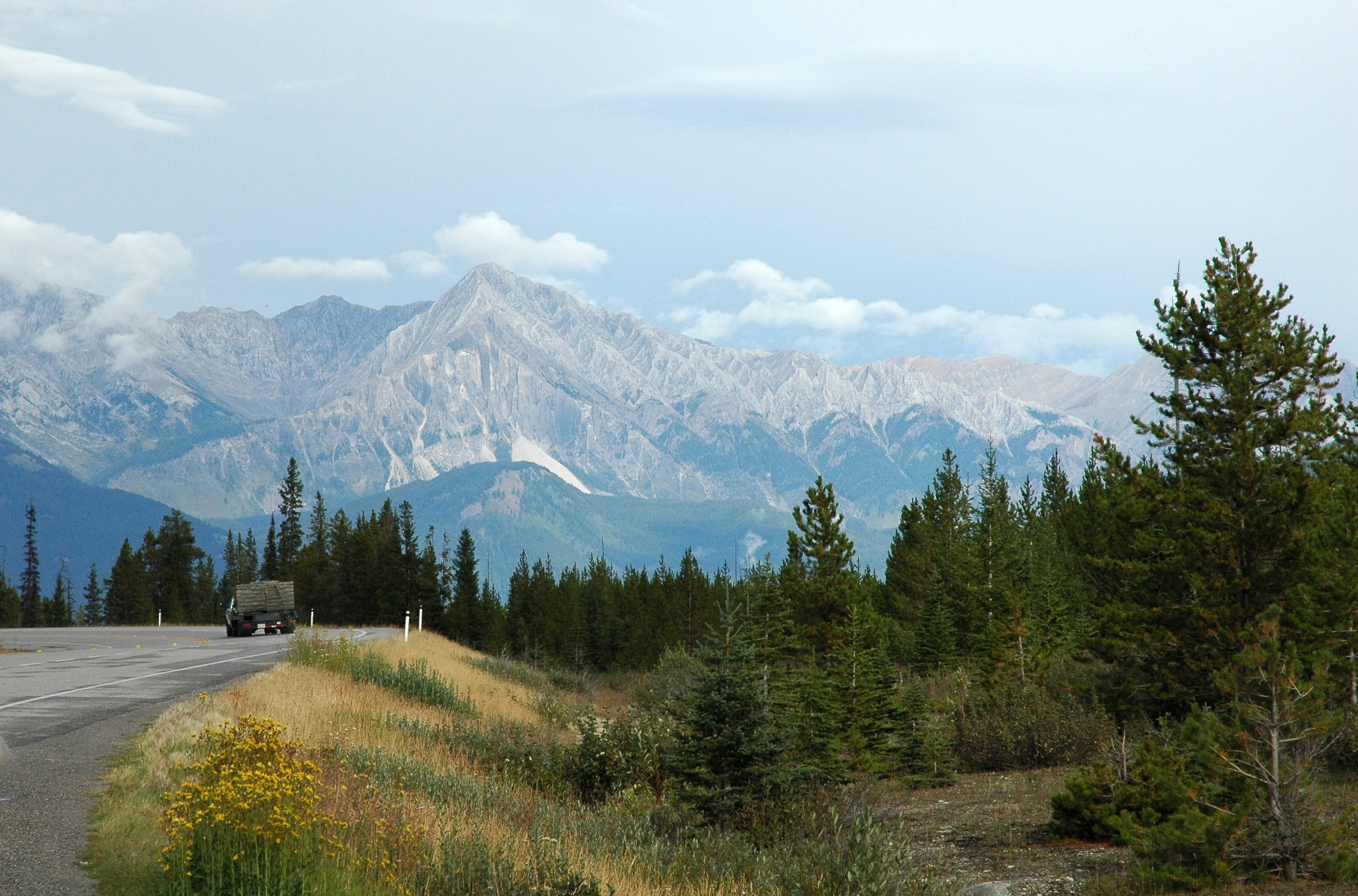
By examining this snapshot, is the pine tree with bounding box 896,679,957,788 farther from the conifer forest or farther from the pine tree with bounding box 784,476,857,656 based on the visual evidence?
the pine tree with bounding box 784,476,857,656

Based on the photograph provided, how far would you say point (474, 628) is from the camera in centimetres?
9394

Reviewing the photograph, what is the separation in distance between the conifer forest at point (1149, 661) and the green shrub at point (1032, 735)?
56 millimetres

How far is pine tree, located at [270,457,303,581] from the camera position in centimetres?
10862

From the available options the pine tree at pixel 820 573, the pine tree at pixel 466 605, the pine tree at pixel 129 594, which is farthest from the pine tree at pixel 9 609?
the pine tree at pixel 820 573

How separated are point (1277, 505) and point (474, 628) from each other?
261ft

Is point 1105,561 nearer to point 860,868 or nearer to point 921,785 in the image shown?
point 921,785

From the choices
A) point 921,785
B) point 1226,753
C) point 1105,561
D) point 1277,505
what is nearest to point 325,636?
point 921,785

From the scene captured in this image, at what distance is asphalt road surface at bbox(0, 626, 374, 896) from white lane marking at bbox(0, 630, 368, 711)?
0.12 feet

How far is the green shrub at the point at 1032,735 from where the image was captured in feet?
67.3

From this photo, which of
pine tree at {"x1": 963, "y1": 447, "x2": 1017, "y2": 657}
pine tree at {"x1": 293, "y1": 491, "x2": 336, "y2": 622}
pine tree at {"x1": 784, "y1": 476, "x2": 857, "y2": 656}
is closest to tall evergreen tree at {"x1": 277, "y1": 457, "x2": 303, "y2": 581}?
pine tree at {"x1": 293, "y1": 491, "x2": 336, "y2": 622}

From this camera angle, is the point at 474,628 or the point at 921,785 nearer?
the point at 921,785

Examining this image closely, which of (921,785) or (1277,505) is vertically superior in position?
(1277,505)

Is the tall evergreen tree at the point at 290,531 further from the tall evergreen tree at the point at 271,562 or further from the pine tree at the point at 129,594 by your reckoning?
the pine tree at the point at 129,594

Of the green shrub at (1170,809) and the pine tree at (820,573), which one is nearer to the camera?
the green shrub at (1170,809)
